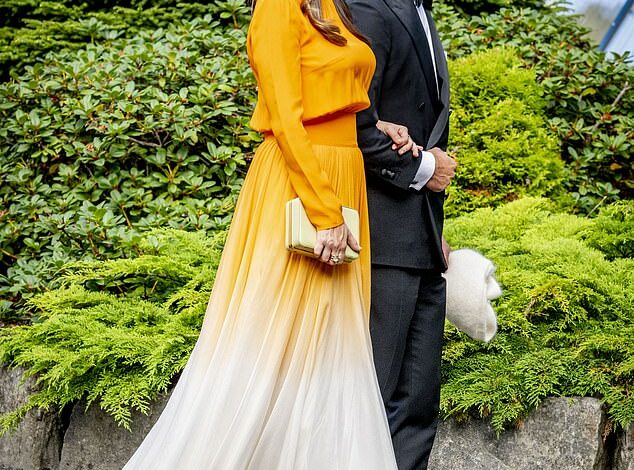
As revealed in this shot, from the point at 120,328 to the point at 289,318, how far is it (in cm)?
179

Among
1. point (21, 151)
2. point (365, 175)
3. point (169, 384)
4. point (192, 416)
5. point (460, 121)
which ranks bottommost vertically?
point (21, 151)

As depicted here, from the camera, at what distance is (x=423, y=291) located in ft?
9.70

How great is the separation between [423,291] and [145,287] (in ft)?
7.18

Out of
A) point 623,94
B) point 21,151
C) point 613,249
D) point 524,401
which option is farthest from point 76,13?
point 524,401

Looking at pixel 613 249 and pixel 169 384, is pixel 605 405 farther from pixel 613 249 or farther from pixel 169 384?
pixel 169 384

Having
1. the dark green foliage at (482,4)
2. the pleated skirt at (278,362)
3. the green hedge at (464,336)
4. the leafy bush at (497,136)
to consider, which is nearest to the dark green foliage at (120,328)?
the green hedge at (464,336)

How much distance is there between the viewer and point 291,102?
2494mm

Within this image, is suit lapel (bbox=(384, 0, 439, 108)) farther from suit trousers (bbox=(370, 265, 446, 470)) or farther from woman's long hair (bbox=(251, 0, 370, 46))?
suit trousers (bbox=(370, 265, 446, 470))

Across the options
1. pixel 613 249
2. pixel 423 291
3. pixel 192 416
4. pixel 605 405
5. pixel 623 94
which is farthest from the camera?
pixel 623 94

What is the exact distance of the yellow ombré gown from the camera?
8.20 feet

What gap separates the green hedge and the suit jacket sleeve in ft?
3.99

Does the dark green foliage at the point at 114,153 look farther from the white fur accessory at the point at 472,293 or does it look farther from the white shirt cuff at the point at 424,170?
the white shirt cuff at the point at 424,170

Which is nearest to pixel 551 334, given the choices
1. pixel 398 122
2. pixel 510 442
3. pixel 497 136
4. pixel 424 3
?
pixel 510 442

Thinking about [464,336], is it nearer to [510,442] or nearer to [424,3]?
[510,442]
